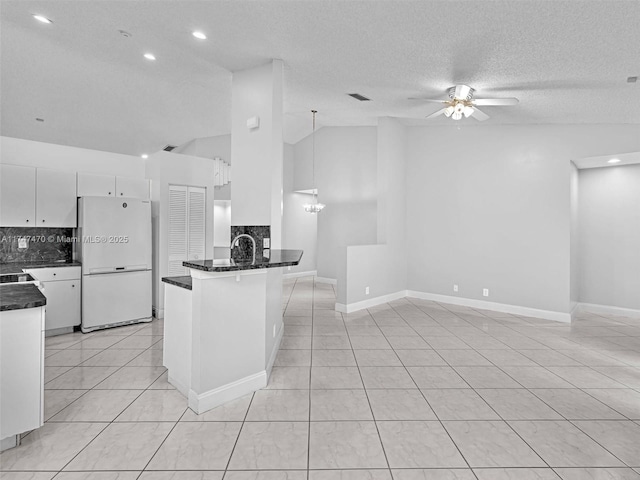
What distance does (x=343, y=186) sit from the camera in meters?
7.93

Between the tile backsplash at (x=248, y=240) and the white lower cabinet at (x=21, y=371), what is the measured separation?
1748 mm

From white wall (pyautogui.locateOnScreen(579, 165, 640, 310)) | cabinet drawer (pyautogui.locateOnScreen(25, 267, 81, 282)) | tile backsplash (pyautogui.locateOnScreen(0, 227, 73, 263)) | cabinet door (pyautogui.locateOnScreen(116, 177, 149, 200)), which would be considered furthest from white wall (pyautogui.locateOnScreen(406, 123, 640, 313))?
tile backsplash (pyautogui.locateOnScreen(0, 227, 73, 263))

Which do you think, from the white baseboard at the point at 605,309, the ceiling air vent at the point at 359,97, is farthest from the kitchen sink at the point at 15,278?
the white baseboard at the point at 605,309

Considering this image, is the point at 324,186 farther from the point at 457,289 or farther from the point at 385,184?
the point at 457,289

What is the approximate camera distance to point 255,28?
2918 millimetres

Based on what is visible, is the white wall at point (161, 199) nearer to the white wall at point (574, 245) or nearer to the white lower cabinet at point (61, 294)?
the white lower cabinet at point (61, 294)

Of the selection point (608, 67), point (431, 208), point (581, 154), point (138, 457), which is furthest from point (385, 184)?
point (138, 457)

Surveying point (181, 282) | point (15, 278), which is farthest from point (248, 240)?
point (15, 278)

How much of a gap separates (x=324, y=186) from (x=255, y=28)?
17.7 feet

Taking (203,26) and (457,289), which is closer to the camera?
(203,26)

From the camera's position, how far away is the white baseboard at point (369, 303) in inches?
214

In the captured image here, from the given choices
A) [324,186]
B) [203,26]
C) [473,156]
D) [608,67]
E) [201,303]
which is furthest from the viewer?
[324,186]

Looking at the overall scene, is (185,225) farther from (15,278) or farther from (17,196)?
(15,278)

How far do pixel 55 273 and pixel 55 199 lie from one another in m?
1.01
